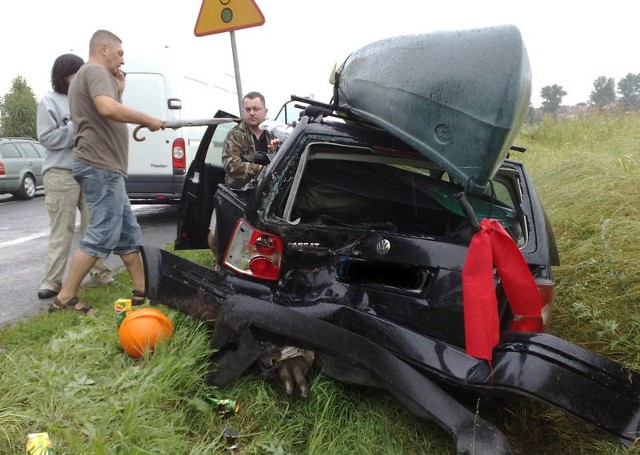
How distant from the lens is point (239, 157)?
4.46 meters

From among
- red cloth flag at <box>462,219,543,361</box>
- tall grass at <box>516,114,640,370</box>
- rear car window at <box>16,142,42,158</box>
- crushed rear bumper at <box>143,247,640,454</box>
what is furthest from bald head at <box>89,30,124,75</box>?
rear car window at <box>16,142,42,158</box>

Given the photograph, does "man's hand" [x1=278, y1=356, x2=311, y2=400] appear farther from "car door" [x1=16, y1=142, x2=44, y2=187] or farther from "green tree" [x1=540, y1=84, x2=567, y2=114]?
"green tree" [x1=540, y1=84, x2=567, y2=114]

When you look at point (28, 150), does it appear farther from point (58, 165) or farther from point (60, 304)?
point (60, 304)

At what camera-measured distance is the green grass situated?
2.06 metres

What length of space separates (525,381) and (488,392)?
0.17 m

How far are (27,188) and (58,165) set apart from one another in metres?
11.0

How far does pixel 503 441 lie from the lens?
2.03 m

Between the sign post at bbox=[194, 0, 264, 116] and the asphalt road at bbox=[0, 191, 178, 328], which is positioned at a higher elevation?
the sign post at bbox=[194, 0, 264, 116]

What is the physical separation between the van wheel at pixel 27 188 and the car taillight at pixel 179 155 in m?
7.74

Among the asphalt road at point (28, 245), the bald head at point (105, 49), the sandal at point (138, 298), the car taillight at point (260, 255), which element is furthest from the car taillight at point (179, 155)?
the car taillight at point (260, 255)

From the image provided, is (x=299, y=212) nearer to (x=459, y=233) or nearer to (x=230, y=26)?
(x=459, y=233)

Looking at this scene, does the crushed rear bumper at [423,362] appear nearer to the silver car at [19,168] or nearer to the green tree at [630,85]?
the silver car at [19,168]

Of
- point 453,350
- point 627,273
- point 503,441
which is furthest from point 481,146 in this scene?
point 627,273

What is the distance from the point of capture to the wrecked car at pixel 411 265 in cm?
208
